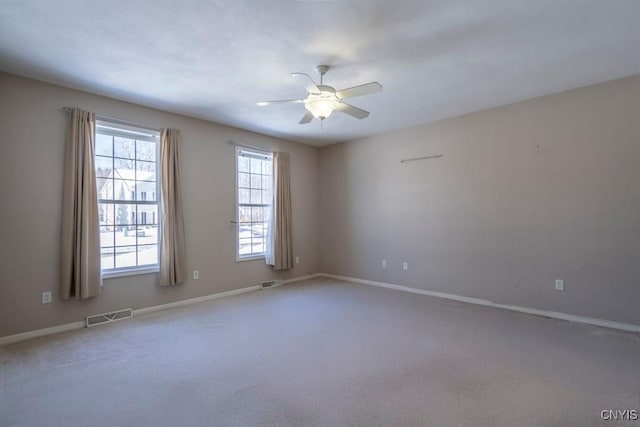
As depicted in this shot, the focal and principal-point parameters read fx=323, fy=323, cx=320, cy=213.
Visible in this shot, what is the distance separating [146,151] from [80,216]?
1165mm

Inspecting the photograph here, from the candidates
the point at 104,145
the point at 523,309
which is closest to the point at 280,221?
the point at 104,145

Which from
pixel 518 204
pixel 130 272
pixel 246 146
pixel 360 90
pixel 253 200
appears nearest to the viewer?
pixel 360 90

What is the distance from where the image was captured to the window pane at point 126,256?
3955 mm

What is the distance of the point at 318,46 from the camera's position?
2725 mm

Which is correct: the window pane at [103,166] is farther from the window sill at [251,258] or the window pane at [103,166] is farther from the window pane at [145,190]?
the window sill at [251,258]

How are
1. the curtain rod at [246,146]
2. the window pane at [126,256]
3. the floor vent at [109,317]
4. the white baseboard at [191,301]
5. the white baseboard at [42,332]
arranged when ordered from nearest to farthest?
the white baseboard at [42,332] → the floor vent at [109,317] → the window pane at [126,256] → the white baseboard at [191,301] → the curtain rod at [246,146]

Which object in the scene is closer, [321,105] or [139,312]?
[321,105]

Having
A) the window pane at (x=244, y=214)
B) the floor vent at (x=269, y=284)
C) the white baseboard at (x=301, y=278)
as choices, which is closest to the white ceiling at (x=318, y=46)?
the window pane at (x=244, y=214)

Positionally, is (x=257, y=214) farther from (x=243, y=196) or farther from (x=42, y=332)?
(x=42, y=332)

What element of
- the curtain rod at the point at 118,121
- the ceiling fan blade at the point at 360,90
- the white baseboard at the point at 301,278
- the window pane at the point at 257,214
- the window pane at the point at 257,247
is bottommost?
the white baseboard at the point at 301,278

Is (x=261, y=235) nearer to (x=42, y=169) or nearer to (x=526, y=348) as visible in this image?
(x=42, y=169)

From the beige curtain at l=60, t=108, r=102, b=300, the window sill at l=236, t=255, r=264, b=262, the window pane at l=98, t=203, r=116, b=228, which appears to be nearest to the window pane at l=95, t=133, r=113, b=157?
the beige curtain at l=60, t=108, r=102, b=300

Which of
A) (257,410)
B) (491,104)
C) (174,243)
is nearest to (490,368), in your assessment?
(257,410)

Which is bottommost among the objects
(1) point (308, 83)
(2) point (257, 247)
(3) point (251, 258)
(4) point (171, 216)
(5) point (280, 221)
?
(3) point (251, 258)
